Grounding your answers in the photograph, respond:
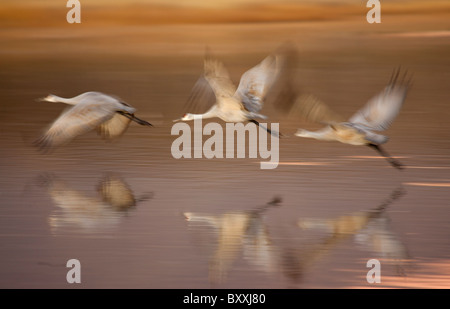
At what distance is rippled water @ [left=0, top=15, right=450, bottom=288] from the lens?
9594 mm

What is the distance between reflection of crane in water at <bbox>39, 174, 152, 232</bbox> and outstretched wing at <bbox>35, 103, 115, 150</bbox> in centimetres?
54

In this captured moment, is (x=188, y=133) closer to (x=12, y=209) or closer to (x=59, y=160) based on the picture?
(x=59, y=160)

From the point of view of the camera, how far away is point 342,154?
15.7 metres

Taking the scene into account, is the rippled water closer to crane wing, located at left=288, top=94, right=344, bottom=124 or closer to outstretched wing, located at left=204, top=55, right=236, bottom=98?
crane wing, located at left=288, top=94, right=344, bottom=124

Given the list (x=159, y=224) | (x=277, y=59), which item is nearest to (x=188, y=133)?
(x=277, y=59)

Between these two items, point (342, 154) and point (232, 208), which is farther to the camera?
point (342, 154)

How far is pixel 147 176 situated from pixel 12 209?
2374 mm

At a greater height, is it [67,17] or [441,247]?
[67,17]

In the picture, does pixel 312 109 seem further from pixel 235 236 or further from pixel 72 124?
pixel 235 236

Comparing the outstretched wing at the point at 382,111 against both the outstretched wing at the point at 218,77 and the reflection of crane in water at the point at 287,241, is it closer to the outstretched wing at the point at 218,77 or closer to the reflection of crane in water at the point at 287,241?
the outstretched wing at the point at 218,77

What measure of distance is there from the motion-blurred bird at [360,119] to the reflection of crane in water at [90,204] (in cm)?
267

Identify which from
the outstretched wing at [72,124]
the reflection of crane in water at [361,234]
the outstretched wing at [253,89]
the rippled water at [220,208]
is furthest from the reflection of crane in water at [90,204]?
the outstretched wing at [253,89]

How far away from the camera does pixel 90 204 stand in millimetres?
12258

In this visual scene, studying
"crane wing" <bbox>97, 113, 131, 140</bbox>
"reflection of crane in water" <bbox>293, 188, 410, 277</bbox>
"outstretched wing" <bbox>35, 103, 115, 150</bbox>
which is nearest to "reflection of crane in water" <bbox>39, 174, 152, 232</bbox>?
"outstretched wing" <bbox>35, 103, 115, 150</bbox>
